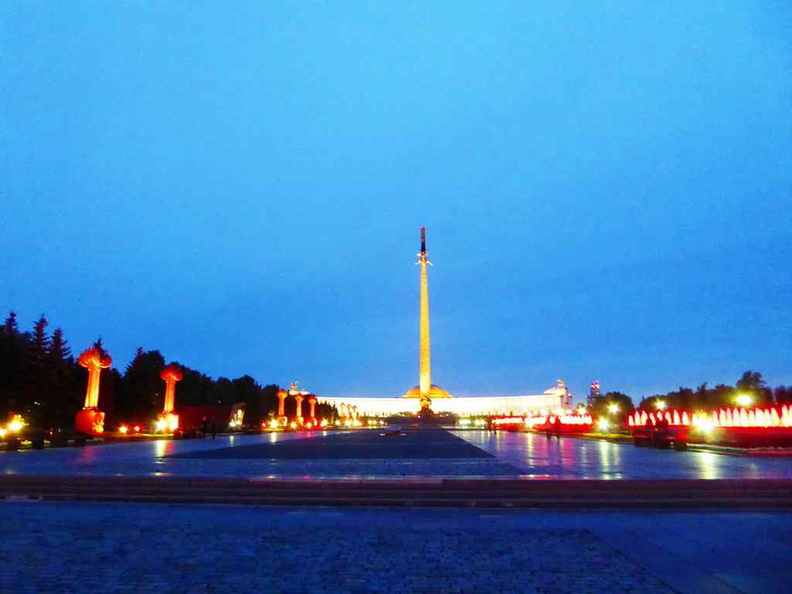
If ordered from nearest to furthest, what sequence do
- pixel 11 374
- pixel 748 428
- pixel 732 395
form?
1. pixel 748 428
2. pixel 11 374
3. pixel 732 395

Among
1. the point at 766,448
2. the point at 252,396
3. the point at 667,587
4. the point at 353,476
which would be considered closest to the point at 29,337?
the point at 252,396

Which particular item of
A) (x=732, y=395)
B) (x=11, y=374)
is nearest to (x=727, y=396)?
(x=732, y=395)

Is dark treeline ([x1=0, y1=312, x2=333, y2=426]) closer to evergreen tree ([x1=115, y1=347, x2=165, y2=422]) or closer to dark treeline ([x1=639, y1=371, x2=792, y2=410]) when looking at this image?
evergreen tree ([x1=115, y1=347, x2=165, y2=422])

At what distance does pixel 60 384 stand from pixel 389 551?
55394mm

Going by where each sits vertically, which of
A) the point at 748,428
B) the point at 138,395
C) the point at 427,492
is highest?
the point at 138,395

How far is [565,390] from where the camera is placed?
15362cm

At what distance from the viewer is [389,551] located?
24.2 ft

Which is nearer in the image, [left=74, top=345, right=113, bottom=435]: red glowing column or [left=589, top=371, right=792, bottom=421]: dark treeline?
[left=74, top=345, right=113, bottom=435]: red glowing column

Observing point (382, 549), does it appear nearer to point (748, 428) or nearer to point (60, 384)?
point (748, 428)

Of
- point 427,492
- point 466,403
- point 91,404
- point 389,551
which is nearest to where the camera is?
point 389,551

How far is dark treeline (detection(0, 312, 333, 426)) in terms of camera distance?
166 feet

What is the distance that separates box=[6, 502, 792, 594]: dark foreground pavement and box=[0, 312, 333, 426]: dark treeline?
155ft

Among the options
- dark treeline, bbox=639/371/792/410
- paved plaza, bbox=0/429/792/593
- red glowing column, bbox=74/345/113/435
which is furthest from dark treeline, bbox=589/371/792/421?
paved plaza, bbox=0/429/792/593

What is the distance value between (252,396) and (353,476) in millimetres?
90223
